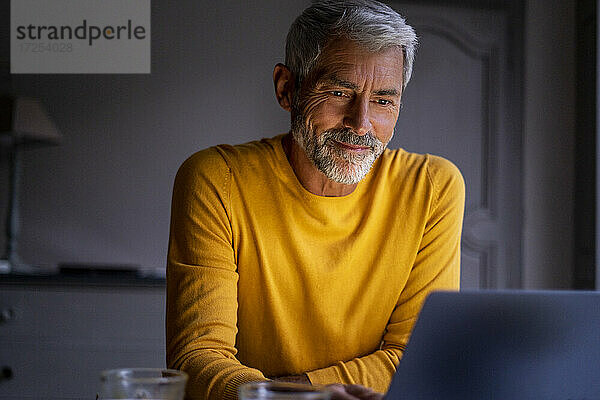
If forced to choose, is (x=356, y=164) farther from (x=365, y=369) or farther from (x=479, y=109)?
(x=479, y=109)

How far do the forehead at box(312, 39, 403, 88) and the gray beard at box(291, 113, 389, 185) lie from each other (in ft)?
0.33

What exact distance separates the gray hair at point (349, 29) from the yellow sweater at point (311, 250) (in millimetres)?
201

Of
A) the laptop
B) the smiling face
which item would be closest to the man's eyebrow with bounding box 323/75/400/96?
the smiling face

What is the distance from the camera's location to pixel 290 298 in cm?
131

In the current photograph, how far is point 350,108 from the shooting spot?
128cm

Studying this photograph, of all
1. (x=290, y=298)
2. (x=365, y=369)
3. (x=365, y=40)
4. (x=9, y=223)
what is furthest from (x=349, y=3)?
(x=9, y=223)

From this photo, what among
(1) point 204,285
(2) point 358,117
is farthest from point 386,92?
(1) point 204,285

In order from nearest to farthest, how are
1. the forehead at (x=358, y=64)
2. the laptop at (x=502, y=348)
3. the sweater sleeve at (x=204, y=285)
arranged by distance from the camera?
the laptop at (x=502, y=348) < the sweater sleeve at (x=204, y=285) < the forehead at (x=358, y=64)

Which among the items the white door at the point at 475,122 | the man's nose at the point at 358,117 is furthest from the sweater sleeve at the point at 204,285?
the white door at the point at 475,122

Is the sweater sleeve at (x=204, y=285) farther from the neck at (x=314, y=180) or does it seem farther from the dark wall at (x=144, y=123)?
the dark wall at (x=144, y=123)

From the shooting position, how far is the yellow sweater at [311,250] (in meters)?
1.27

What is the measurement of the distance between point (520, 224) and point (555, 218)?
0.17 metres

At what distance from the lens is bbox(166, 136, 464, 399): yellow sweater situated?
1274 millimetres

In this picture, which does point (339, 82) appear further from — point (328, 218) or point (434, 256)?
point (434, 256)
